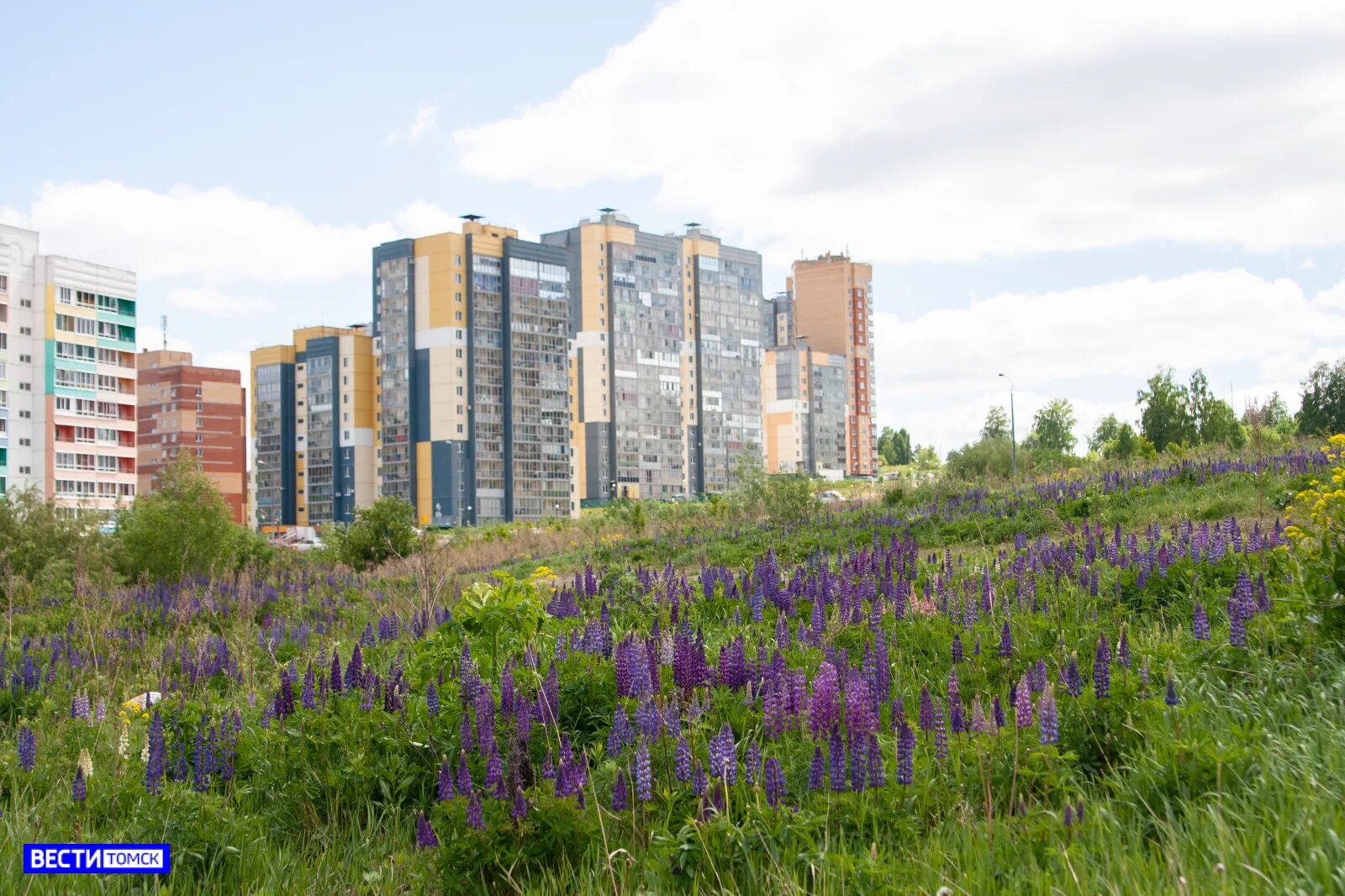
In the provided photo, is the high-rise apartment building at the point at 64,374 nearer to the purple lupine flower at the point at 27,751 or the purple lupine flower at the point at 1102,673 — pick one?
the purple lupine flower at the point at 27,751

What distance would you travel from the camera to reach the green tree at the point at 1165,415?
4322 cm

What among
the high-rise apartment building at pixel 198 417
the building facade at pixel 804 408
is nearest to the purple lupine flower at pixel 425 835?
the high-rise apartment building at pixel 198 417

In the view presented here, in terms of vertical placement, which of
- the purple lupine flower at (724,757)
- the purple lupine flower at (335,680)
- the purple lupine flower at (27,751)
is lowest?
the purple lupine flower at (27,751)

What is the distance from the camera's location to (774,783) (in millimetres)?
3789

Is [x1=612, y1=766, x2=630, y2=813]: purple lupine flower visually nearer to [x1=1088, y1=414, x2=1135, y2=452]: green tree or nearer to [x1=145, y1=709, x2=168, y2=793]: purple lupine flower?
[x1=145, y1=709, x2=168, y2=793]: purple lupine flower

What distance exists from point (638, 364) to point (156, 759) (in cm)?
9666

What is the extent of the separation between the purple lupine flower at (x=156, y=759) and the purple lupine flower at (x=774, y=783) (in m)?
2.89

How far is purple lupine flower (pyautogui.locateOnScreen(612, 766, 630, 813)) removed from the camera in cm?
394

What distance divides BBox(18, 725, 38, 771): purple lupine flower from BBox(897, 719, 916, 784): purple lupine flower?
463cm

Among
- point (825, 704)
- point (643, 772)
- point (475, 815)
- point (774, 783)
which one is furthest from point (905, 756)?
point (475, 815)

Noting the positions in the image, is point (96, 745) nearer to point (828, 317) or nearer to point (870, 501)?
point (870, 501)

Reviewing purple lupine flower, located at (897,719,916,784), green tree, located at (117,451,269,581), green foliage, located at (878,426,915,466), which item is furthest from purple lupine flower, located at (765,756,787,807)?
green foliage, located at (878,426,915,466)

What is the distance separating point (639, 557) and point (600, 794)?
11.4 m

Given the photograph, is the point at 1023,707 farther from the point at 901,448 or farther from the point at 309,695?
the point at 901,448
